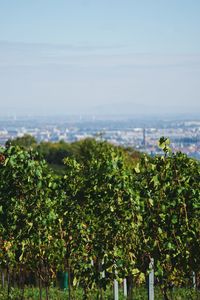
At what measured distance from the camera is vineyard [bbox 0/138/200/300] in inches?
410

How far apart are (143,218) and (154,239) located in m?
0.39

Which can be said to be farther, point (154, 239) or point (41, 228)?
point (41, 228)

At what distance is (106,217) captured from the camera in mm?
11148

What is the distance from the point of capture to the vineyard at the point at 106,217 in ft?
34.2

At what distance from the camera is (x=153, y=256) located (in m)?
10.4

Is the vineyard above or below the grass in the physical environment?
above

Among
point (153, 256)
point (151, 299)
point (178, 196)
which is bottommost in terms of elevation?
point (151, 299)

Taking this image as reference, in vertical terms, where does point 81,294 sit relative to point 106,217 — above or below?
below

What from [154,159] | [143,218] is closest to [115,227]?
[143,218]

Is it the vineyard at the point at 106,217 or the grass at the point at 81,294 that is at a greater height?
the vineyard at the point at 106,217

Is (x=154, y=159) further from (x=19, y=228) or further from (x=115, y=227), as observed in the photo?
(x=19, y=228)

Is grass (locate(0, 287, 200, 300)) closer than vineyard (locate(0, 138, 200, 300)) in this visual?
No

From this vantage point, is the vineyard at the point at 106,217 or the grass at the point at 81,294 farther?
the grass at the point at 81,294

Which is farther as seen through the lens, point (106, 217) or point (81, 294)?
point (81, 294)
